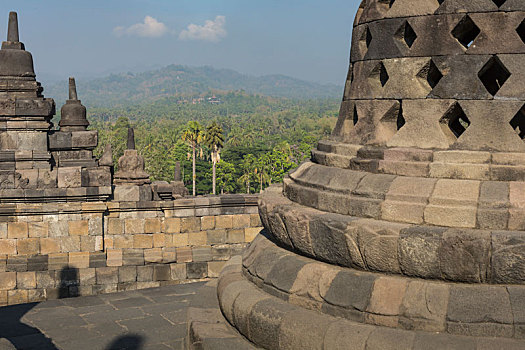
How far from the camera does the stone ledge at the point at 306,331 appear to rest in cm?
310

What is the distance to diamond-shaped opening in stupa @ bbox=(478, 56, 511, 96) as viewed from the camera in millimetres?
3590

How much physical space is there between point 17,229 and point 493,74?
6.56 metres

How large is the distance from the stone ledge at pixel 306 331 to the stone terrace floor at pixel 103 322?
137cm

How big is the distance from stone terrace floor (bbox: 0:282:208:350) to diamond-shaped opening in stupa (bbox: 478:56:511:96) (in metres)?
3.14

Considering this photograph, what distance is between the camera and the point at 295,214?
3.89 m

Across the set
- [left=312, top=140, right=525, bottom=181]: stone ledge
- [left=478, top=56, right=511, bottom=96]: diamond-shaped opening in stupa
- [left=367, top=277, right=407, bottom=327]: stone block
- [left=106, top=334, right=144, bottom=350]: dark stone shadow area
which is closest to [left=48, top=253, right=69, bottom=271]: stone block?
[left=106, top=334, right=144, bottom=350]: dark stone shadow area

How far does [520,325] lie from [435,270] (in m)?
0.49

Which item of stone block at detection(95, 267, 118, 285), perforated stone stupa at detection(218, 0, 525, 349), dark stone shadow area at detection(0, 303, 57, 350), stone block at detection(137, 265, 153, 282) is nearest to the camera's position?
perforated stone stupa at detection(218, 0, 525, 349)

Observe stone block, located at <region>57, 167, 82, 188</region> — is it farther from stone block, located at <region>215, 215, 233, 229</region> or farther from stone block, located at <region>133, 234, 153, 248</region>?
stone block, located at <region>215, 215, 233, 229</region>

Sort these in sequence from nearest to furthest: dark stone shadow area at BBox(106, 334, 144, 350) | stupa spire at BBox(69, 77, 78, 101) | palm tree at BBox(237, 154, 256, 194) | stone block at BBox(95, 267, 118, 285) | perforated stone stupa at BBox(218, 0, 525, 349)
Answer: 1. perforated stone stupa at BBox(218, 0, 525, 349)
2. dark stone shadow area at BBox(106, 334, 144, 350)
3. stone block at BBox(95, 267, 118, 285)
4. stupa spire at BBox(69, 77, 78, 101)
5. palm tree at BBox(237, 154, 256, 194)

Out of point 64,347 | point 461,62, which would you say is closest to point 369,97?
point 461,62

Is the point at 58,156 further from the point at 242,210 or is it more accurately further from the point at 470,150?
the point at 470,150

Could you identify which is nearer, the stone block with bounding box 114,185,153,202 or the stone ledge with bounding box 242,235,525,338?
the stone ledge with bounding box 242,235,525,338

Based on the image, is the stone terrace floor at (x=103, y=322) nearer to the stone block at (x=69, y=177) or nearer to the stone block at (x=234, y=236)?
the stone block at (x=234, y=236)
